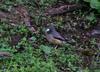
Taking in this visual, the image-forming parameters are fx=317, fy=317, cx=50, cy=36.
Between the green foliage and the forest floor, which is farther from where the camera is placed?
the green foliage

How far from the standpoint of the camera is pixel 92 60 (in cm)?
610

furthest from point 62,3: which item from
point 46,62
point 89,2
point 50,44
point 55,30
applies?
point 46,62

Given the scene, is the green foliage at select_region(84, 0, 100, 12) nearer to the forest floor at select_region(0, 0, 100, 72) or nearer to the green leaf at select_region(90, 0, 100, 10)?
the green leaf at select_region(90, 0, 100, 10)

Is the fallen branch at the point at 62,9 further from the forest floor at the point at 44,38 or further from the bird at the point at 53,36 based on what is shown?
the bird at the point at 53,36

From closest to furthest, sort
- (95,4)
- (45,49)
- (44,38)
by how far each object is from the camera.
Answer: (45,49) → (44,38) → (95,4)

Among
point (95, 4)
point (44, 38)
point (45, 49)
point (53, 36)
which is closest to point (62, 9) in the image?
point (95, 4)

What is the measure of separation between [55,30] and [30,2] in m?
1.05

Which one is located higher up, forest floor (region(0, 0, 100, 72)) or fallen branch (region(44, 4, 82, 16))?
fallen branch (region(44, 4, 82, 16))

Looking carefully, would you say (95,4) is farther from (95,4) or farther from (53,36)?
(53,36)

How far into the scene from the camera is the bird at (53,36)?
6288 millimetres

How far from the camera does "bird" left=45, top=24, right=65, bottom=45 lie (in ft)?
20.6

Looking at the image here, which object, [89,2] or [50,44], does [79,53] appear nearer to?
[50,44]

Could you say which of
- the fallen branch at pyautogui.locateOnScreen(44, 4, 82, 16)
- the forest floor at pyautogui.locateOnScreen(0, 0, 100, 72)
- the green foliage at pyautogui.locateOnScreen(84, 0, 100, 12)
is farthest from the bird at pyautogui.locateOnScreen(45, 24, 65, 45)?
the green foliage at pyautogui.locateOnScreen(84, 0, 100, 12)

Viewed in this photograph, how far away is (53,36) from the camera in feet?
21.0
